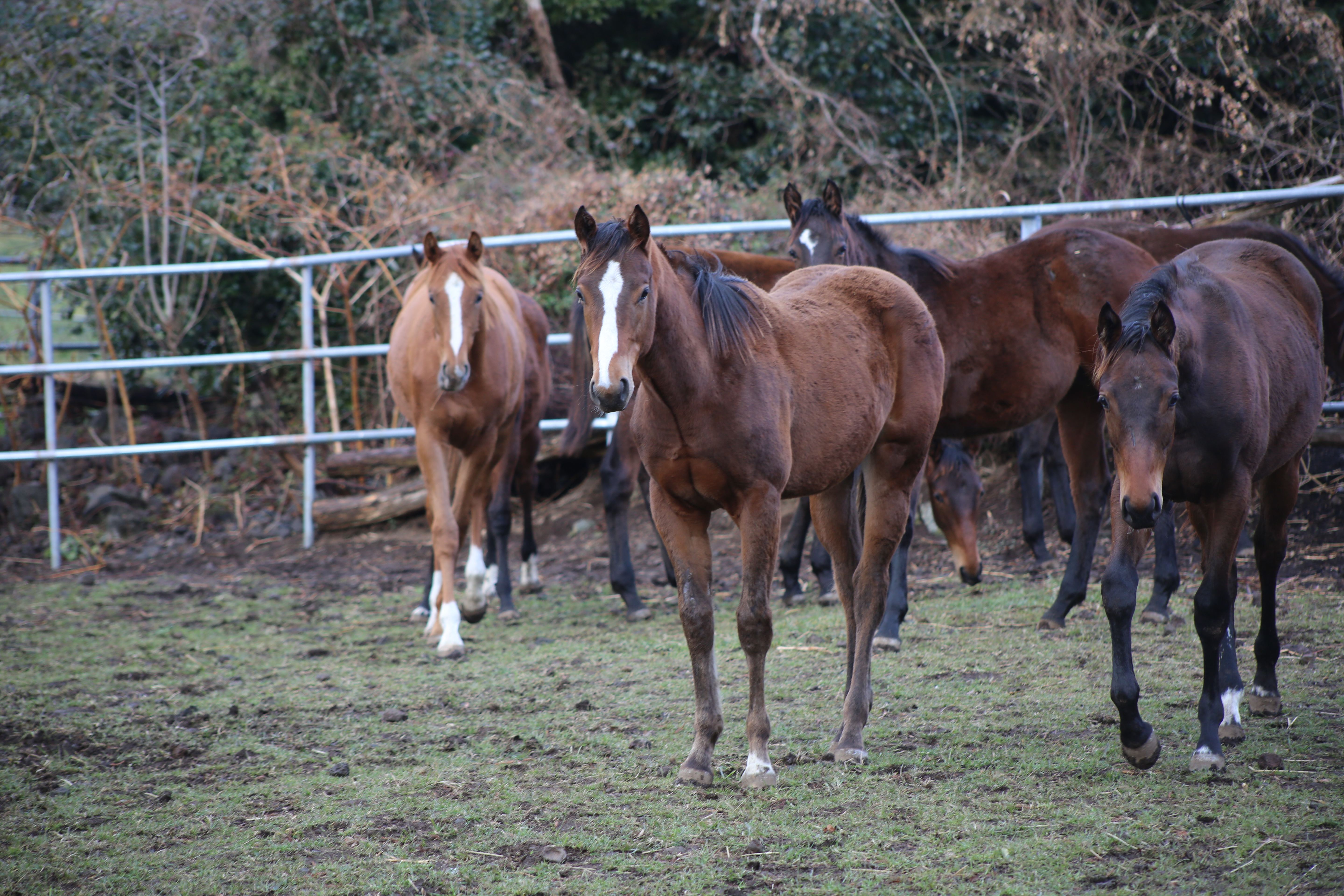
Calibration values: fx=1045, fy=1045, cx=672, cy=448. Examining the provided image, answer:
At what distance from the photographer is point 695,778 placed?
3.20m

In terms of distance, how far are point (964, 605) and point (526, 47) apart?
9.96 m

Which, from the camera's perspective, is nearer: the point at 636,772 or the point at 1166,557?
the point at 636,772

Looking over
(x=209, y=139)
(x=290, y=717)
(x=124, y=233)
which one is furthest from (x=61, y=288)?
(x=290, y=717)

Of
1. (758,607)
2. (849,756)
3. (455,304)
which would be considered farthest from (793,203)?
(849,756)

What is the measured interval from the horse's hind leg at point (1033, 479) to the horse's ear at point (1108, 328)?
3199mm

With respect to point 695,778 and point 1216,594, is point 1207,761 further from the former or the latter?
point 695,778

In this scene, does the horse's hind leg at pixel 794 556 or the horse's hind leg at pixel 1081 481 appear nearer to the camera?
the horse's hind leg at pixel 1081 481

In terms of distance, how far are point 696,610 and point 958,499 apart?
10.3 ft

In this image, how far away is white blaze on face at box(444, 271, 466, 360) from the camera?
205 inches

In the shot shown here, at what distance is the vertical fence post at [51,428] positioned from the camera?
305 inches

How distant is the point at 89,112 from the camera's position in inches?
431

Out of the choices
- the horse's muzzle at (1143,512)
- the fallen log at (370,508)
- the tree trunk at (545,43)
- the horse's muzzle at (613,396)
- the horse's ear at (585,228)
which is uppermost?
the tree trunk at (545,43)

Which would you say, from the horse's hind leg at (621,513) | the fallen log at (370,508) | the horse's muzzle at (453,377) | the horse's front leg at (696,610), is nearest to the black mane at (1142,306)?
the horse's front leg at (696,610)

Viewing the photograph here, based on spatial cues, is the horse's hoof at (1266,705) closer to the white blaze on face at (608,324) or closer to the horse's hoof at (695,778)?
the horse's hoof at (695,778)
